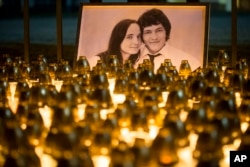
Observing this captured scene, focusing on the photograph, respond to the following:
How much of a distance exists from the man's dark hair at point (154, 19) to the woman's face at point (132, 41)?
0.8 inches

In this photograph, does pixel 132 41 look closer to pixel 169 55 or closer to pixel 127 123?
pixel 169 55

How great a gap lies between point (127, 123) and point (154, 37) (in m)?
0.80

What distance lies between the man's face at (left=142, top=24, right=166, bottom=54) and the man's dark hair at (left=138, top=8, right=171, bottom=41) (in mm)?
11

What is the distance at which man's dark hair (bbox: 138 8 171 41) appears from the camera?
1.47 meters

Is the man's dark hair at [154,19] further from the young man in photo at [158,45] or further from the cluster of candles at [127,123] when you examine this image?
the cluster of candles at [127,123]

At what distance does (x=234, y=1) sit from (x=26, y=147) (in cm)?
114

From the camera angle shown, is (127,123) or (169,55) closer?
(127,123)

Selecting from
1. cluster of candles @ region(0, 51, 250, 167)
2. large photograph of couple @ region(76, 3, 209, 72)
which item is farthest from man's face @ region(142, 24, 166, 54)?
cluster of candles @ region(0, 51, 250, 167)

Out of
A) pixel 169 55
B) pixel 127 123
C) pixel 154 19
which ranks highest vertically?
pixel 154 19

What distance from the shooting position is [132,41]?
1474 millimetres

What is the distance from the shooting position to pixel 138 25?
58.5 inches

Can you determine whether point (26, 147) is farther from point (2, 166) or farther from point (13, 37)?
point (13, 37)

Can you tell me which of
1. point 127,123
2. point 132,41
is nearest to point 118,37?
point 132,41

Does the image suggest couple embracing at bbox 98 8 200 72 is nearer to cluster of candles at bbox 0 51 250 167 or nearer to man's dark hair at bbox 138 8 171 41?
man's dark hair at bbox 138 8 171 41
